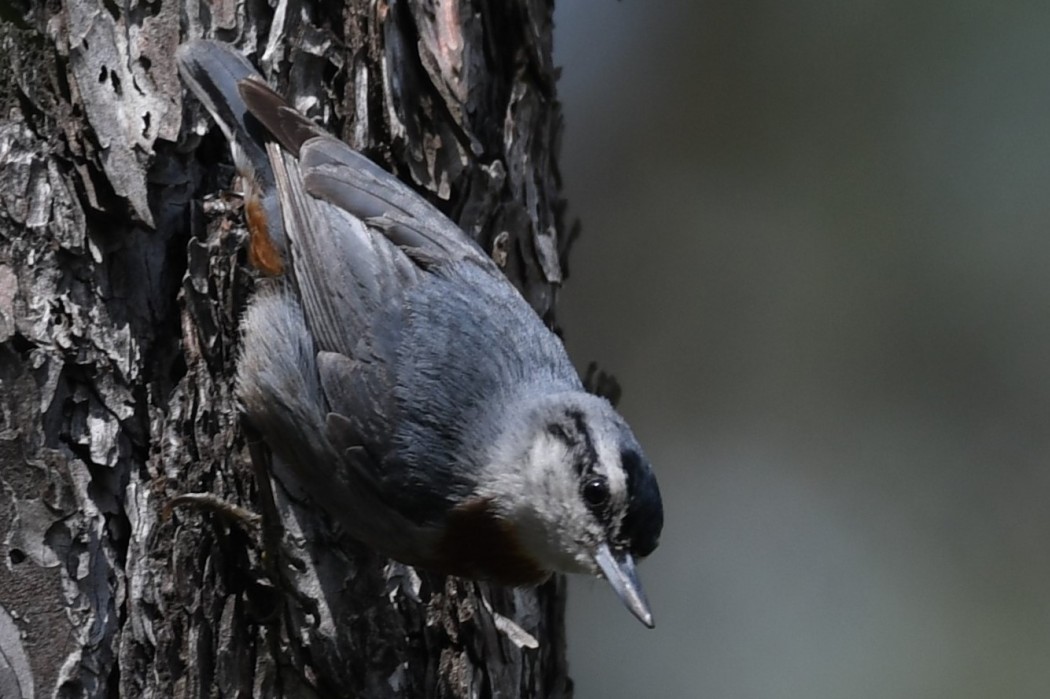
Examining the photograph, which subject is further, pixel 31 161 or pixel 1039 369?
pixel 1039 369

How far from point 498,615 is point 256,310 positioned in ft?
2.94

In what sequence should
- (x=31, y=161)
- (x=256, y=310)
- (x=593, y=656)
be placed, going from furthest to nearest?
(x=593, y=656), (x=256, y=310), (x=31, y=161)

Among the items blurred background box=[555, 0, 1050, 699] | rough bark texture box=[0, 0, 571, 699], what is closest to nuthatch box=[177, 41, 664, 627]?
rough bark texture box=[0, 0, 571, 699]

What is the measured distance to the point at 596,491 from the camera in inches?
91.4

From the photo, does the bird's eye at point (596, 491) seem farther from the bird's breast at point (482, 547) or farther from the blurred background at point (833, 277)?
the blurred background at point (833, 277)

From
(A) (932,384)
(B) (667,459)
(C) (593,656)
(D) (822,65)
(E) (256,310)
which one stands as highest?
(D) (822,65)

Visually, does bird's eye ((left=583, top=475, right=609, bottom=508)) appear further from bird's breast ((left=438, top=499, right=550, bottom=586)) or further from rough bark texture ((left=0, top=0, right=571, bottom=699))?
rough bark texture ((left=0, top=0, right=571, bottom=699))

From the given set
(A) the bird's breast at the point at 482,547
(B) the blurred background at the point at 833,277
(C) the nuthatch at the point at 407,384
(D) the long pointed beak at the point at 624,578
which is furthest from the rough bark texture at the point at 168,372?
(B) the blurred background at the point at 833,277

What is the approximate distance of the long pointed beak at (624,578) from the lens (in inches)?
88.7

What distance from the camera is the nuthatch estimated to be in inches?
93.9

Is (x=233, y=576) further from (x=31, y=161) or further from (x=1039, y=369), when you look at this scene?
(x=1039, y=369)

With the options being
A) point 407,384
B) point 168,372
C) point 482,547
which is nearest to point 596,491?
point 482,547

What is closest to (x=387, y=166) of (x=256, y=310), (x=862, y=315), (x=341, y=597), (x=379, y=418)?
(x=256, y=310)

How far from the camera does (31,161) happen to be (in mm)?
2453
